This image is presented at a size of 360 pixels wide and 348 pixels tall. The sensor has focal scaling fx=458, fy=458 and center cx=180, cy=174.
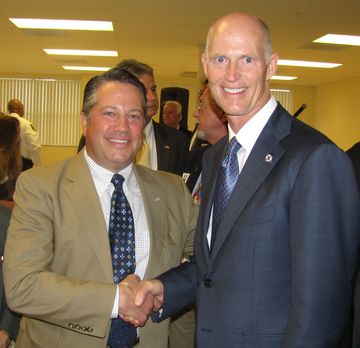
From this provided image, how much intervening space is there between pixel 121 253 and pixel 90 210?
0.66ft

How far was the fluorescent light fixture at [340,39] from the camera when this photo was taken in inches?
290

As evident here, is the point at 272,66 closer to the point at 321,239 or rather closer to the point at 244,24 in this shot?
the point at 244,24

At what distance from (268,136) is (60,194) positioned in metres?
0.81

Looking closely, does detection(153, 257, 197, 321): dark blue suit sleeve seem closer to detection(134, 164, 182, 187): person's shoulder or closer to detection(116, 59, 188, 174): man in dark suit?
detection(134, 164, 182, 187): person's shoulder

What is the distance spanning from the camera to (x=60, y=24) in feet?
23.9

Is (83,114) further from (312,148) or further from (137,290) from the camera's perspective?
(312,148)

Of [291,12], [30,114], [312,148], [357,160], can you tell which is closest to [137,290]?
[312,148]

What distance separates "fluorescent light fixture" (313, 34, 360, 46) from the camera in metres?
7.36

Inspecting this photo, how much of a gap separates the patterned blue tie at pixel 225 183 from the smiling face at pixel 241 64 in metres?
0.12

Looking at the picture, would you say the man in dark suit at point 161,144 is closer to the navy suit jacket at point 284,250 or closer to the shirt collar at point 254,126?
the shirt collar at point 254,126

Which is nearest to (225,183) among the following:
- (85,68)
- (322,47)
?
(322,47)

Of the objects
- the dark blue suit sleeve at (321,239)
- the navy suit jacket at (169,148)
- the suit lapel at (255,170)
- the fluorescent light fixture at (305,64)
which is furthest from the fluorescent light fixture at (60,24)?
the dark blue suit sleeve at (321,239)

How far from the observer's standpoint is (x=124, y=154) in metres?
1.83

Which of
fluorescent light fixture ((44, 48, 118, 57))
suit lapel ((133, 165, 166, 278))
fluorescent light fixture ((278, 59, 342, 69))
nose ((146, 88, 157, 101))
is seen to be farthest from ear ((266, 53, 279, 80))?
fluorescent light fixture ((278, 59, 342, 69))
